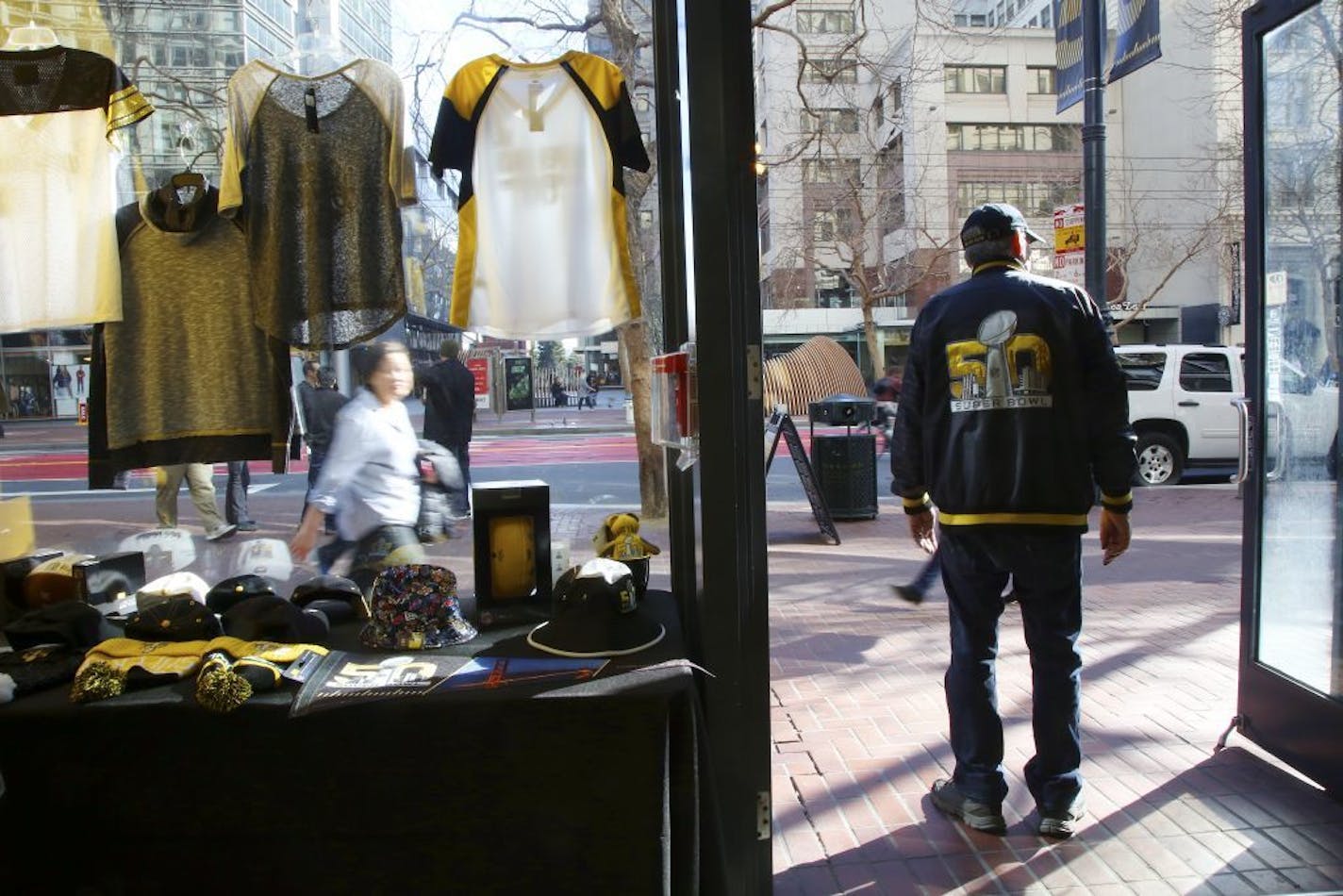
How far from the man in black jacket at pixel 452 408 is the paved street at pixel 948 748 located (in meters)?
0.38

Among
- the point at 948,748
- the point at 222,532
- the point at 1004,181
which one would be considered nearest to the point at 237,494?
the point at 222,532

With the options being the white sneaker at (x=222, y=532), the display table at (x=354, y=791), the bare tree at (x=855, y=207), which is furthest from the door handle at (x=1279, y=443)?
the bare tree at (x=855, y=207)

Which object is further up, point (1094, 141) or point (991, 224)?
point (1094, 141)

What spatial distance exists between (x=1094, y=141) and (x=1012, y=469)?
6.99 m

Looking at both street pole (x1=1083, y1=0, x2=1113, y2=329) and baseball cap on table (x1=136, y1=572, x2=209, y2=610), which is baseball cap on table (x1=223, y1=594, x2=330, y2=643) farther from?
street pole (x1=1083, y1=0, x2=1113, y2=329)

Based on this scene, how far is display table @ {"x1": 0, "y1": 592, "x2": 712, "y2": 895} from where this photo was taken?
6.93ft

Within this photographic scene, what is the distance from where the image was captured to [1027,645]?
10.5 feet

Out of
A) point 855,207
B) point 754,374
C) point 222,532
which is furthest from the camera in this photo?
point 855,207

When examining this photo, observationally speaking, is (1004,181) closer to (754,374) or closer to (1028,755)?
(1028,755)

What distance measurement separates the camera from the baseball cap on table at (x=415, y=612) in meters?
2.54

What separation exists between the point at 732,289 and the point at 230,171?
1593 mm

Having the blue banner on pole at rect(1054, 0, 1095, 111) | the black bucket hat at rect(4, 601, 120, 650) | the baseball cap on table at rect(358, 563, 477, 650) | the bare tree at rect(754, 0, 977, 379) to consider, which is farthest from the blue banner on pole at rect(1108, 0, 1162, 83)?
the bare tree at rect(754, 0, 977, 379)

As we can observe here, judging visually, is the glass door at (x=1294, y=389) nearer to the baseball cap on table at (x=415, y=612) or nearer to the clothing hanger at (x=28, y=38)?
the baseball cap on table at (x=415, y=612)

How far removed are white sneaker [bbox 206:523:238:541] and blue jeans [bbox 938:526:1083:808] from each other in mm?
3728
